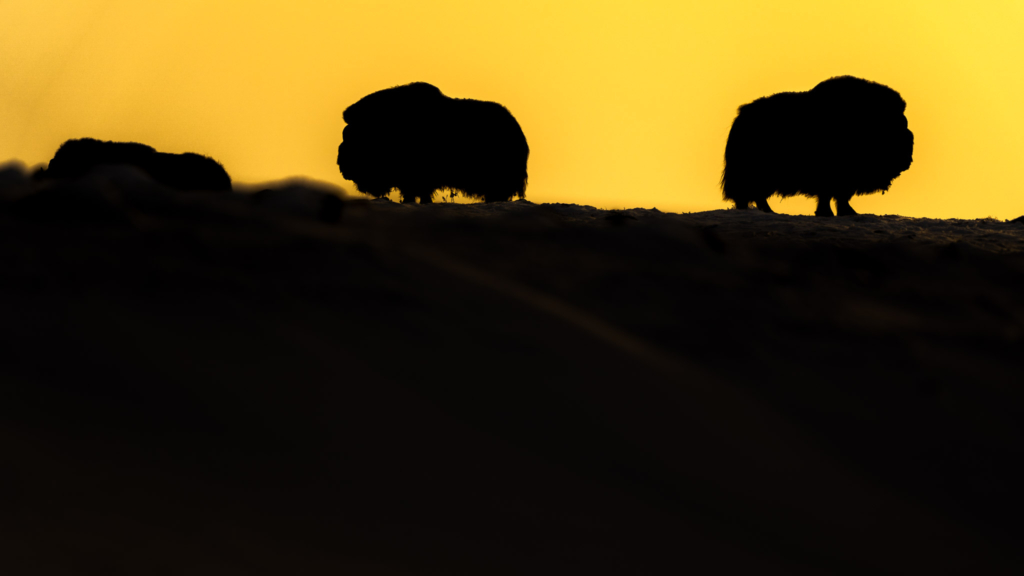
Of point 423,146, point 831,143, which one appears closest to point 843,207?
point 831,143

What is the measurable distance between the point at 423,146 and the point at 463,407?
339 inches

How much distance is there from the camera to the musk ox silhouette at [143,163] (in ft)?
21.4

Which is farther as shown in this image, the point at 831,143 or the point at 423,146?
the point at 423,146

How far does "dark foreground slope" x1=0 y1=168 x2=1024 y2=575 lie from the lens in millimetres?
2064

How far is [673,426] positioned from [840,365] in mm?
1015

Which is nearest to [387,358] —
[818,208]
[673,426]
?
[673,426]

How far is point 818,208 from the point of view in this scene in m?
9.53

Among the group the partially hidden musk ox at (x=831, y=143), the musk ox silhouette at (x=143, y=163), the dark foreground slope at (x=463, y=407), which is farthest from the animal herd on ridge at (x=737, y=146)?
the dark foreground slope at (x=463, y=407)

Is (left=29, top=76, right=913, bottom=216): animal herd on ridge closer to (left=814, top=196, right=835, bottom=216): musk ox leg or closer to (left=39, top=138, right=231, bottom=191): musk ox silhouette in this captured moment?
(left=814, top=196, right=835, bottom=216): musk ox leg

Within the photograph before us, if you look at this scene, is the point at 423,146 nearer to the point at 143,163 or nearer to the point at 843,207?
the point at 143,163

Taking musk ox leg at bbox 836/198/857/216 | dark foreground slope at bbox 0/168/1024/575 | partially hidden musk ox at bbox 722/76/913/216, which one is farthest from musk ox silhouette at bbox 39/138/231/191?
musk ox leg at bbox 836/198/857/216

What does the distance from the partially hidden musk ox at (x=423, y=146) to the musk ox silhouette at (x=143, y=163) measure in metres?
3.98

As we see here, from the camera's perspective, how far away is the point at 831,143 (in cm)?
934

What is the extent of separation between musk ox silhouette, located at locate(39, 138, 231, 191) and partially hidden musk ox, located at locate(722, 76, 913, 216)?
727 centimetres
